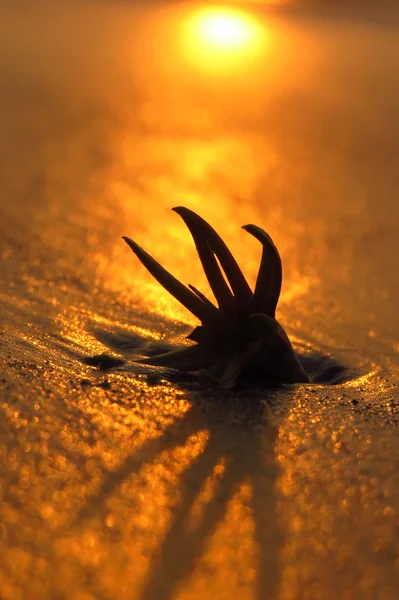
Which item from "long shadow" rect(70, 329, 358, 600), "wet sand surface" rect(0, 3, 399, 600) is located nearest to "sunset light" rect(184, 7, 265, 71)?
"wet sand surface" rect(0, 3, 399, 600)

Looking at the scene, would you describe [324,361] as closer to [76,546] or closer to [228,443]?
[228,443]

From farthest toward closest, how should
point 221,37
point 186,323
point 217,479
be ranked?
point 221,37 → point 186,323 → point 217,479

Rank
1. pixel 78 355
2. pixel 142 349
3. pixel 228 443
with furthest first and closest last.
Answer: pixel 142 349, pixel 78 355, pixel 228 443

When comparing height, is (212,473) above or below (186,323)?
below

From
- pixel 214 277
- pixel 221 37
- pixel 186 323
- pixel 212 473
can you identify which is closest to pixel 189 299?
pixel 214 277

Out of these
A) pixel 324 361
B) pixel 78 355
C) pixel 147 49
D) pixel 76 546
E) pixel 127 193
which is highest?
pixel 147 49

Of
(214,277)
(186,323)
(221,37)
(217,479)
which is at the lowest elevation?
(217,479)

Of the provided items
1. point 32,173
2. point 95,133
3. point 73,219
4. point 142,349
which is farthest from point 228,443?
point 95,133

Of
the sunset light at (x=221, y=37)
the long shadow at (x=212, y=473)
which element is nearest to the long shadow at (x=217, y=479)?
the long shadow at (x=212, y=473)

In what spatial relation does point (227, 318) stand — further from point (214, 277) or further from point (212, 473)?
point (212, 473)
